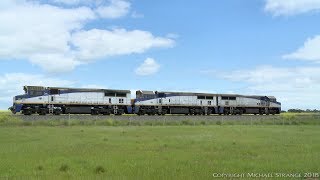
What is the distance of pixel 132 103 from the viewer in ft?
236

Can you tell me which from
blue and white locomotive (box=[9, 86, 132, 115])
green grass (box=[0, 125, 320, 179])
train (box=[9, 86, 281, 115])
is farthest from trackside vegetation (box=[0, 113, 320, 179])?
train (box=[9, 86, 281, 115])

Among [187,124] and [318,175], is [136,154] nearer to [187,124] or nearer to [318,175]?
[318,175]

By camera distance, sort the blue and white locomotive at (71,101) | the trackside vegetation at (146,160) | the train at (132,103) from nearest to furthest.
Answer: the trackside vegetation at (146,160) < the blue and white locomotive at (71,101) < the train at (132,103)

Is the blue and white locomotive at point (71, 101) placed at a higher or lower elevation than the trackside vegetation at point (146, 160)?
higher

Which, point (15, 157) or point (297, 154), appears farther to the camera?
point (297, 154)

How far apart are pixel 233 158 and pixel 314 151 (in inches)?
198

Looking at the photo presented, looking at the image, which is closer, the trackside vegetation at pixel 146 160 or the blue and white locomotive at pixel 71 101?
the trackside vegetation at pixel 146 160

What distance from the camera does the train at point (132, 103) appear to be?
203ft

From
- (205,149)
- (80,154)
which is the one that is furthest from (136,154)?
(205,149)

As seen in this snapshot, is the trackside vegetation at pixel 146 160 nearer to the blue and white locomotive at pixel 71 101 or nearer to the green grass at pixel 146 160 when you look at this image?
the green grass at pixel 146 160

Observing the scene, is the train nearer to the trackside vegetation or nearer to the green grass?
the trackside vegetation

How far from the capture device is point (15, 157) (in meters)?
18.2

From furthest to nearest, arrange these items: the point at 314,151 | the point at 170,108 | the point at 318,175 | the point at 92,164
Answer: the point at 170,108 < the point at 314,151 < the point at 92,164 < the point at 318,175

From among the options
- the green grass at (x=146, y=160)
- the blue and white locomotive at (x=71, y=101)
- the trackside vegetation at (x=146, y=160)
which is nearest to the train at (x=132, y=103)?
the blue and white locomotive at (x=71, y=101)
